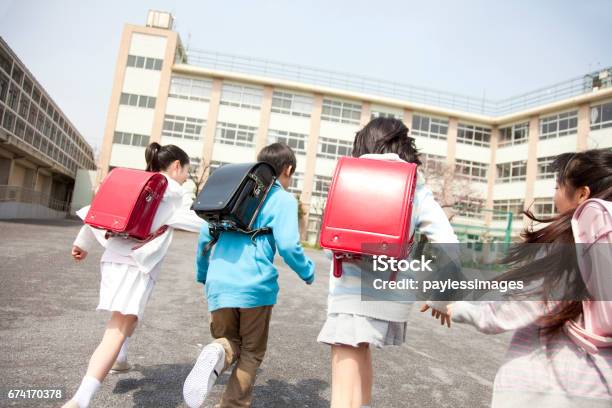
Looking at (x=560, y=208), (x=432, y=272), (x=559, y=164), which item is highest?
(x=559, y=164)

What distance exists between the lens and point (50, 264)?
7.26 meters

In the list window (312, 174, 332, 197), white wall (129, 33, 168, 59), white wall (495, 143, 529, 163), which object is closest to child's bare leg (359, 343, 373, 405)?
window (312, 174, 332, 197)

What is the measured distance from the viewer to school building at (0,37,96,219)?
22.9 m

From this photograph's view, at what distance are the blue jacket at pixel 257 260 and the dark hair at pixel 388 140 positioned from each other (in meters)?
0.53

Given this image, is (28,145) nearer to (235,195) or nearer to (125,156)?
(125,156)

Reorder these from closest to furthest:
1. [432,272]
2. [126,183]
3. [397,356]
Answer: [432,272] < [126,183] < [397,356]

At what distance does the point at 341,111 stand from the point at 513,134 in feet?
47.0

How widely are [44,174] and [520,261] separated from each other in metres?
39.2

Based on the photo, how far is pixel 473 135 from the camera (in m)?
33.0

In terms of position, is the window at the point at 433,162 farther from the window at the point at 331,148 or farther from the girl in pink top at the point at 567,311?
the girl in pink top at the point at 567,311

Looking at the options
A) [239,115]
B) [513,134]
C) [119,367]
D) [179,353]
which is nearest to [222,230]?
[119,367]

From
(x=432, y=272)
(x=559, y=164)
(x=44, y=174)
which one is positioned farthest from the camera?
(x=44, y=174)

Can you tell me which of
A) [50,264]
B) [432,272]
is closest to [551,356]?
[432,272]

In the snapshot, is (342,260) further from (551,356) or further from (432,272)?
(551,356)
